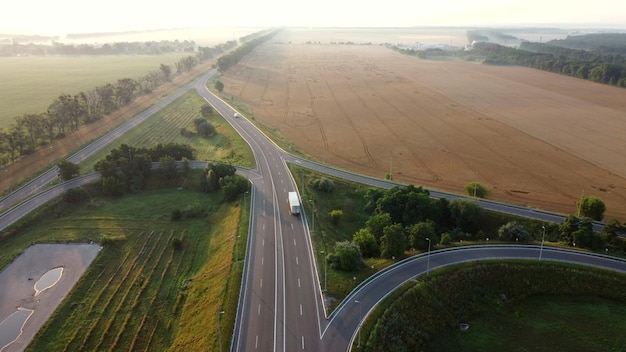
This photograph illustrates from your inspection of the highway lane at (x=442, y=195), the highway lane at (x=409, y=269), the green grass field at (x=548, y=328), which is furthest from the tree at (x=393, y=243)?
the highway lane at (x=442, y=195)

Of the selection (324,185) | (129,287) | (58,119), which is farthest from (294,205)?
(58,119)

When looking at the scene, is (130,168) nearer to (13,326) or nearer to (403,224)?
(13,326)

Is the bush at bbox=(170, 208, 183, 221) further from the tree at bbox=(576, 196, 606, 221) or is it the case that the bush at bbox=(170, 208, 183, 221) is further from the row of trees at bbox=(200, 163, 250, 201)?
the tree at bbox=(576, 196, 606, 221)

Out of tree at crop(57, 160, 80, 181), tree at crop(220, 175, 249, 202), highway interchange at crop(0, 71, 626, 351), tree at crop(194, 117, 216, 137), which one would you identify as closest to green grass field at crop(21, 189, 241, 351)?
tree at crop(220, 175, 249, 202)

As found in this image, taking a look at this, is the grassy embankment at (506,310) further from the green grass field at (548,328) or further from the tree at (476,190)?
the tree at (476,190)

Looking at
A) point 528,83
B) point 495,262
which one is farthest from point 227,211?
point 528,83

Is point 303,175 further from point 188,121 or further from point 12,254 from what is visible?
point 188,121
